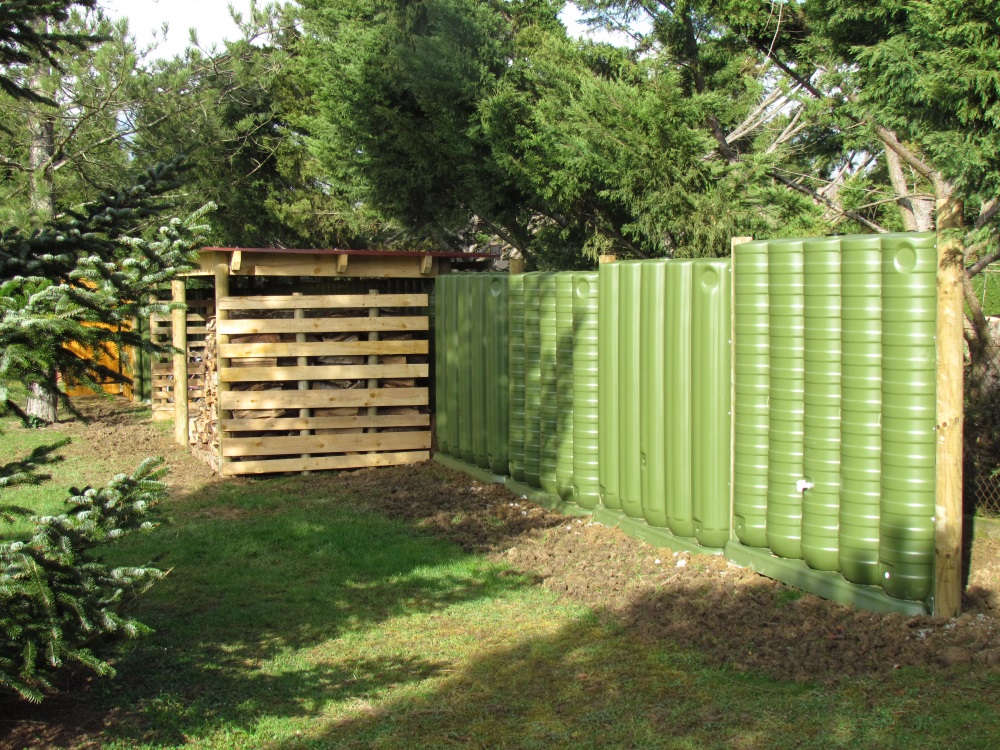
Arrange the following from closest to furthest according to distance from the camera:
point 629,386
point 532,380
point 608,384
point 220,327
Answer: point 629,386
point 608,384
point 532,380
point 220,327

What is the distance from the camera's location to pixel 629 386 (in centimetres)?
724

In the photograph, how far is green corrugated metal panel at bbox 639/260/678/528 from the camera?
22.5 feet

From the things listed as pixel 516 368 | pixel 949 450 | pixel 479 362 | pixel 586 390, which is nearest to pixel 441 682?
pixel 949 450

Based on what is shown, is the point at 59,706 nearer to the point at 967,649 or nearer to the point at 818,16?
the point at 967,649

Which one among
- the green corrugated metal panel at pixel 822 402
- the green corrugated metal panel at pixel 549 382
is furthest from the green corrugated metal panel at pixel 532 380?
the green corrugated metal panel at pixel 822 402

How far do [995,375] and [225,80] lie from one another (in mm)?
14799

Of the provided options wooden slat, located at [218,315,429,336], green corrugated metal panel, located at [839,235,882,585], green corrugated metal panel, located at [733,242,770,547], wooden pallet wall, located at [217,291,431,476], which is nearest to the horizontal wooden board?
wooden pallet wall, located at [217,291,431,476]

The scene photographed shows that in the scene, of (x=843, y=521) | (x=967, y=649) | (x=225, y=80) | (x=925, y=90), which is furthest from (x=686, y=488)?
(x=225, y=80)

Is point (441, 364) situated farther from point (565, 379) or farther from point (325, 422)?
point (565, 379)

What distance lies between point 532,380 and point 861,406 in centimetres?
368

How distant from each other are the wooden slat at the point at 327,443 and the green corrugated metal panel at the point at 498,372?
162cm

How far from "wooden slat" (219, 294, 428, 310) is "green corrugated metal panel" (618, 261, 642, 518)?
3.95m

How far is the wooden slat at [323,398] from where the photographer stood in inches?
407

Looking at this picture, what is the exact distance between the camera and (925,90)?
5770mm
